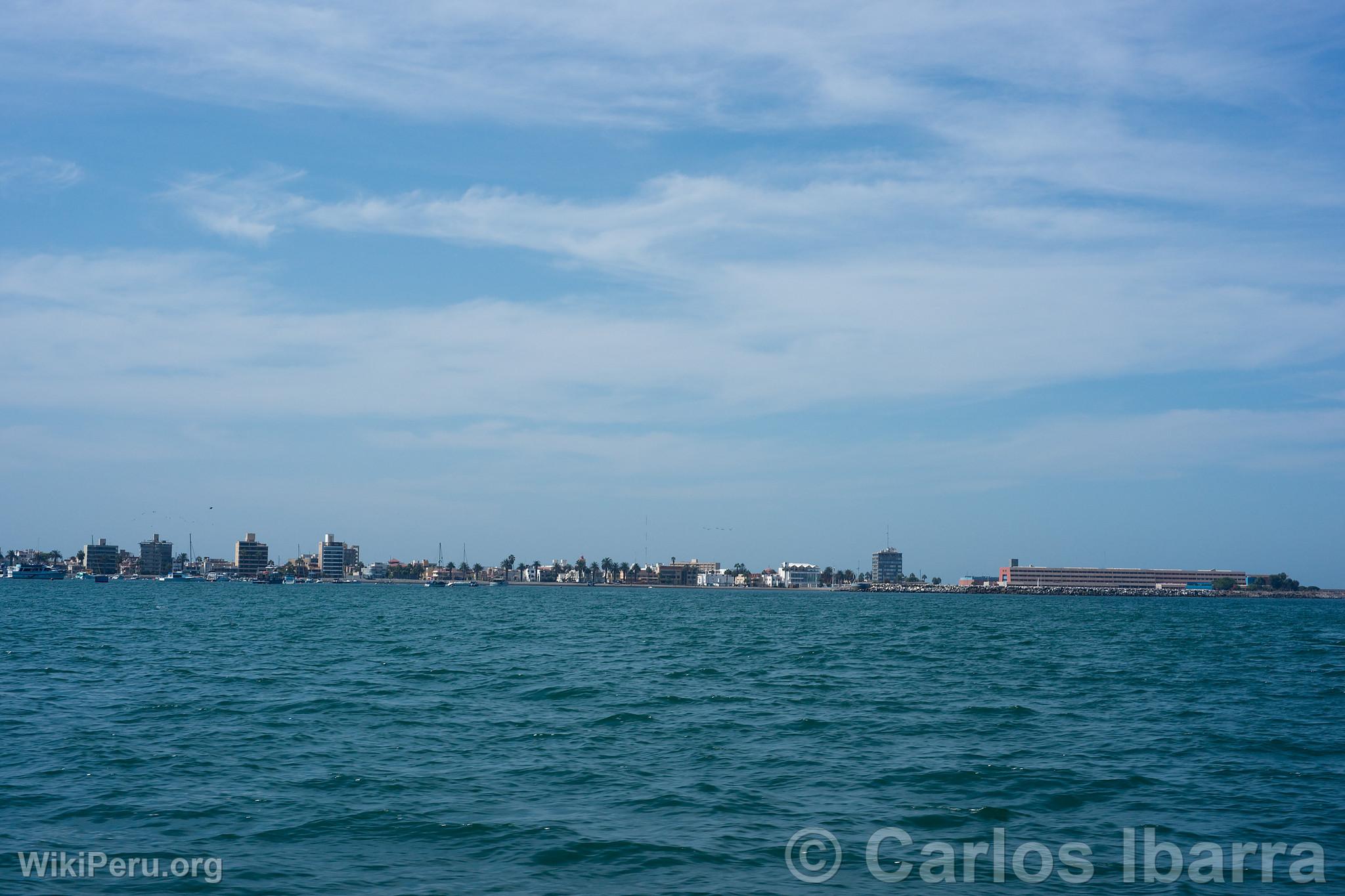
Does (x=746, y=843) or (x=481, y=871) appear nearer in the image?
(x=481, y=871)

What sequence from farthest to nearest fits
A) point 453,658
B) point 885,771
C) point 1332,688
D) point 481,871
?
1. point 453,658
2. point 1332,688
3. point 885,771
4. point 481,871

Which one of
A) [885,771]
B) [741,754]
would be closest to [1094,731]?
[885,771]

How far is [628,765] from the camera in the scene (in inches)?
1083

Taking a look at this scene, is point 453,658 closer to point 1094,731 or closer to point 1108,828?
point 1094,731

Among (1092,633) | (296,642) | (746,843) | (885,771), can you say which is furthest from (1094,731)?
A: (1092,633)

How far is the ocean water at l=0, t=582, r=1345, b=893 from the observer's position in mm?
19312

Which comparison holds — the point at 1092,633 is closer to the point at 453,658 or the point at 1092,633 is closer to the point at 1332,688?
the point at 1332,688

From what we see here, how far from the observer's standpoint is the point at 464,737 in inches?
1230

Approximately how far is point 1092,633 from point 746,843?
3359 inches

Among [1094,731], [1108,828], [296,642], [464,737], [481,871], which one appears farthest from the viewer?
[296,642]

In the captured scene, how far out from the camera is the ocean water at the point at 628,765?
760 inches

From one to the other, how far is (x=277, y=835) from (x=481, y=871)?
506 cm

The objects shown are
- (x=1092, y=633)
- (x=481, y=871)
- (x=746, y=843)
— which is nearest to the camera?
(x=481, y=871)

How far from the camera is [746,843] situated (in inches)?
799
